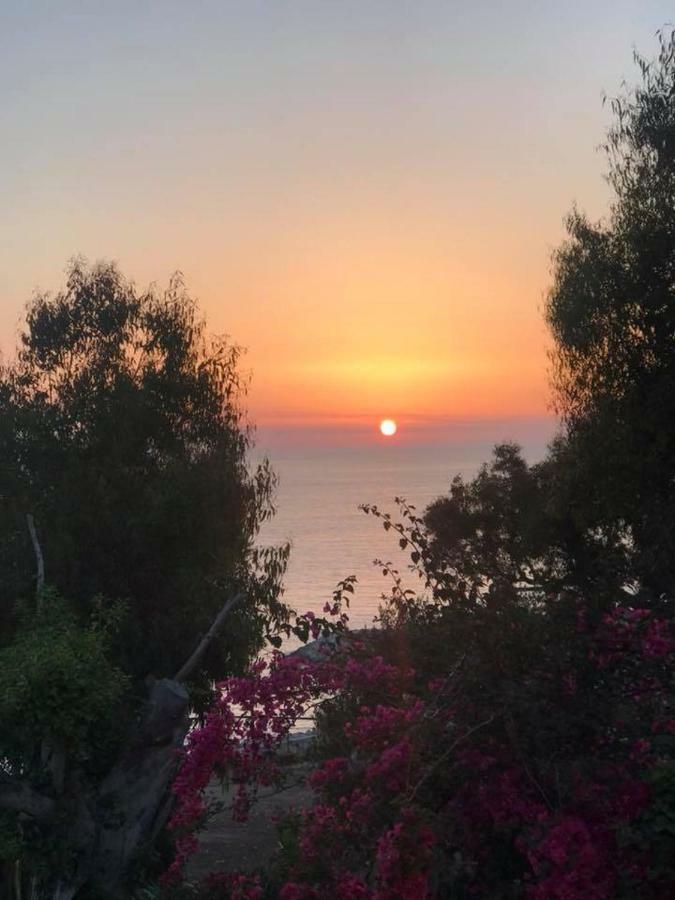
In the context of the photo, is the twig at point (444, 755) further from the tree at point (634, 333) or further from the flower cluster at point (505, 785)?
the tree at point (634, 333)

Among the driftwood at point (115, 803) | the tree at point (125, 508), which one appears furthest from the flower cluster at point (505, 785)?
the tree at point (125, 508)

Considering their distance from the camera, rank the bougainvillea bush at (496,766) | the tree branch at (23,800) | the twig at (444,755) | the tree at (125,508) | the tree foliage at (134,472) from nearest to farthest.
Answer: the bougainvillea bush at (496,766), the twig at (444,755), the tree branch at (23,800), the tree at (125,508), the tree foliage at (134,472)

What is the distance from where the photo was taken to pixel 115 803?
1485 cm

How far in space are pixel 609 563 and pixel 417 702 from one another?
2317mm

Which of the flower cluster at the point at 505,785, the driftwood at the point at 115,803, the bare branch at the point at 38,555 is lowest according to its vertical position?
the driftwood at the point at 115,803

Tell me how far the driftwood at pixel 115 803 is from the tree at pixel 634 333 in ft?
31.0

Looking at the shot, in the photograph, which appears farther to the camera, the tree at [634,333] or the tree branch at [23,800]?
the tree at [634,333]

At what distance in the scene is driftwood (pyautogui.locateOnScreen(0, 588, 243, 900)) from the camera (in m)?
14.3

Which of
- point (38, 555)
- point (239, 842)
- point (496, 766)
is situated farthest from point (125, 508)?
point (496, 766)

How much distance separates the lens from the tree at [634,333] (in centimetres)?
1931

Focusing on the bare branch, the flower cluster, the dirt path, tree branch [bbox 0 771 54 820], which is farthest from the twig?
the bare branch

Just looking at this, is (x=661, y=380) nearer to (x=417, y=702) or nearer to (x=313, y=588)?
(x=417, y=702)

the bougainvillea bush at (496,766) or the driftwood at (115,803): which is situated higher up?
the bougainvillea bush at (496,766)

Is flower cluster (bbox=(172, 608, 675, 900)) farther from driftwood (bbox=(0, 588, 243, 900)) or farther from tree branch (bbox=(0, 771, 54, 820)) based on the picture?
tree branch (bbox=(0, 771, 54, 820))
